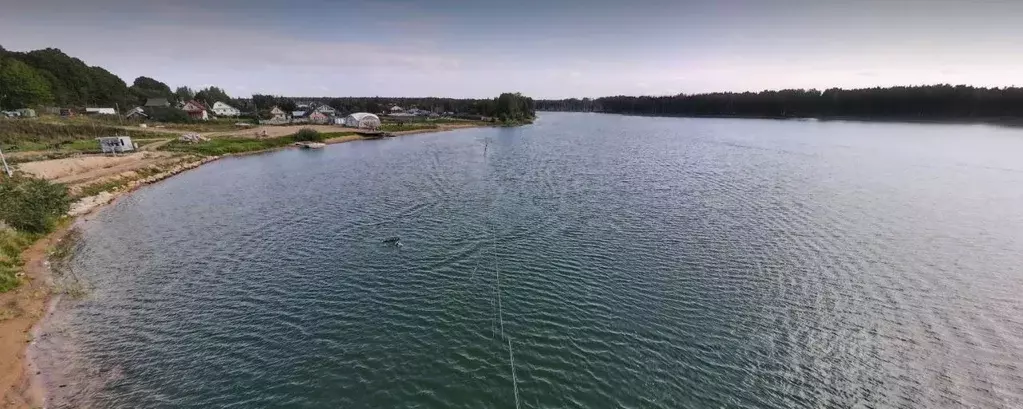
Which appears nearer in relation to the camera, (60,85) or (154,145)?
(154,145)

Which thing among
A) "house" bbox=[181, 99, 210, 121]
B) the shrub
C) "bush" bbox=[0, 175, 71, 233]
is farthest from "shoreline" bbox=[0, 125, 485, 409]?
"house" bbox=[181, 99, 210, 121]

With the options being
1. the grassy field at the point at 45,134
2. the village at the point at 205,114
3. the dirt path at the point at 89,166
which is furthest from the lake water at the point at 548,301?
the village at the point at 205,114

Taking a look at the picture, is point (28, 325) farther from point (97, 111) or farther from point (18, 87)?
point (97, 111)

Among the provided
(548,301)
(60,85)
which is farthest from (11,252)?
(60,85)

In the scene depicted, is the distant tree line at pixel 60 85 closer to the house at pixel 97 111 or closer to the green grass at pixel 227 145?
the house at pixel 97 111

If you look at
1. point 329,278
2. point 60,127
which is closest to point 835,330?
point 329,278

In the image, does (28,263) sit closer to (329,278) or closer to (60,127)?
(329,278)
